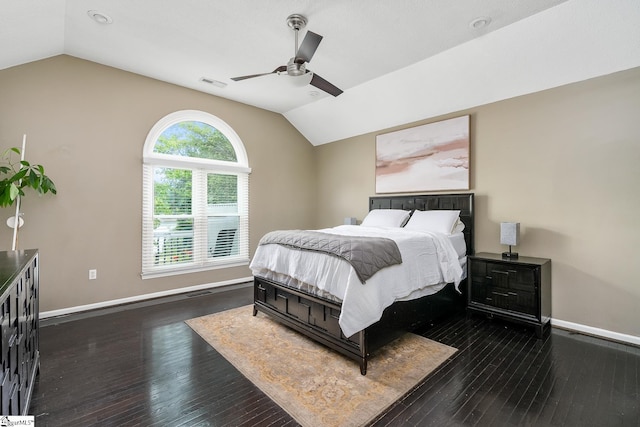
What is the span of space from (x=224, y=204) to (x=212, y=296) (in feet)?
5.10

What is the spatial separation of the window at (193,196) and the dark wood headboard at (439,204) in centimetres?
247

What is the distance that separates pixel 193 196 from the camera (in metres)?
4.65

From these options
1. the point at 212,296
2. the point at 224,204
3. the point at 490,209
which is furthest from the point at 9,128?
the point at 490,209

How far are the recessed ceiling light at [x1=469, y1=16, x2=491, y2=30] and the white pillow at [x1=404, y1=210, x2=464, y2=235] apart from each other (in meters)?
2.09

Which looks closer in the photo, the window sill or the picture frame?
the picture frame

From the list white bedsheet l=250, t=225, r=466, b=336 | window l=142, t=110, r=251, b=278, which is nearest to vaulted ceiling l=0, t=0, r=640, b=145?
window l=142, t=110, r=251, b=278

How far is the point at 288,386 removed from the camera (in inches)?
84.3

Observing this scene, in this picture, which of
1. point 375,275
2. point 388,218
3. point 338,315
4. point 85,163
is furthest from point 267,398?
point 85,163

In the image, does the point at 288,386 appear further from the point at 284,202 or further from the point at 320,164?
the point at 320,164

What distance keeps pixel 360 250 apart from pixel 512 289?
202cm

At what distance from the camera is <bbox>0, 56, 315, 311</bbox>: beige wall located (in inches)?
131

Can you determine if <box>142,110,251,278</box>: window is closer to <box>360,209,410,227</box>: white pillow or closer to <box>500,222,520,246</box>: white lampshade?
<box>360,209,410,227</box>: white pillow

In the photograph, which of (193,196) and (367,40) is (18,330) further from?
(367,40)

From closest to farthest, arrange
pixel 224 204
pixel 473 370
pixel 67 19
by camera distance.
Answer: pixel 473 370, pixel 67 19, pixel 224 204
